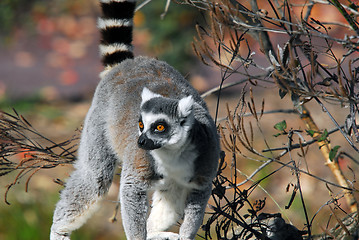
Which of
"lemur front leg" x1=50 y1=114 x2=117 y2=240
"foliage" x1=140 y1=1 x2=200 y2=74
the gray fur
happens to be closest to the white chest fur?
the gray fur

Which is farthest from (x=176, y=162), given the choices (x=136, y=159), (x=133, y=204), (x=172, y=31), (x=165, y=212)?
(x=172, y=31)

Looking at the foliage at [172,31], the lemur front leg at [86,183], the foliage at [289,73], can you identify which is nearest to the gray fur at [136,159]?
the lemur front leg at [86,183]

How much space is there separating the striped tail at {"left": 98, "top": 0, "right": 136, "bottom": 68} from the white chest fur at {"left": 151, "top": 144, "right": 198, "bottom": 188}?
116 cm

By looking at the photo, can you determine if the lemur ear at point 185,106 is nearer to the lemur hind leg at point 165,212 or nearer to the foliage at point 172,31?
the lemur hind leg at point 165,212

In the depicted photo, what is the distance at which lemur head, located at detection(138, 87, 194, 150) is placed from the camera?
8.81ft

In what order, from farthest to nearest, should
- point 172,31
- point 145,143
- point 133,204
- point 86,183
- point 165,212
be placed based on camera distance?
point 172,31
point 165,212
point 86,183
point 133,204
point 145,143

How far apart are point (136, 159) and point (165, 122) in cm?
39

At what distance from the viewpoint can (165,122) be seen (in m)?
2.73

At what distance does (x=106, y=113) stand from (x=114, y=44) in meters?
0.72

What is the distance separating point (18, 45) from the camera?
35.6 ft

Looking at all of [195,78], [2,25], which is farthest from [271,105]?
[2,25]

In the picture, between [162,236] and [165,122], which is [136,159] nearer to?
[165,122]

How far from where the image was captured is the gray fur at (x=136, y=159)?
2959 mm

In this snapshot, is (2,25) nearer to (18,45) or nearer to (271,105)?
(18,45)
